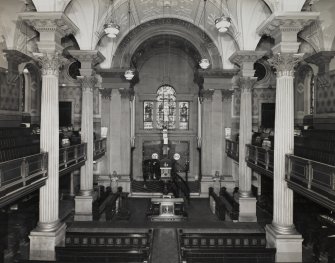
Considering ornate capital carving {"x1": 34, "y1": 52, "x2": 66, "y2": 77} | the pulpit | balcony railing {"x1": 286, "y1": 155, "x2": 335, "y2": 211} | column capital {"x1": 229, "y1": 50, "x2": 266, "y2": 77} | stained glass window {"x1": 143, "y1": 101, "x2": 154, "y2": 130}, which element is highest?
column capital {"x1": 229, "y1": 50, "x2": 266, "y2": 77}

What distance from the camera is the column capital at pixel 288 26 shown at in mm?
10164

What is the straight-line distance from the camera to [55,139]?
11047 mm

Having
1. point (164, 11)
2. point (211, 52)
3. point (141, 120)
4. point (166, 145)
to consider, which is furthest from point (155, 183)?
point (164, 11)

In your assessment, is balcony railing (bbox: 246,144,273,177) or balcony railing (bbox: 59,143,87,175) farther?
balcony railing (bbox: 59,143,87,175)

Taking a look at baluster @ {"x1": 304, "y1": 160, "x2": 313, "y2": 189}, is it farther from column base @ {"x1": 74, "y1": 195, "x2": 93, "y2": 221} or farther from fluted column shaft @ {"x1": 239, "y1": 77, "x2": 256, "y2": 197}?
column base @ {"x1": 74, "y1": 195, "x2": 93, "y2": 221}

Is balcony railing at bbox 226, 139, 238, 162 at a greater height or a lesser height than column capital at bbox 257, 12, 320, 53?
lesser

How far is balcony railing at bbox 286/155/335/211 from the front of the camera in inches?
316

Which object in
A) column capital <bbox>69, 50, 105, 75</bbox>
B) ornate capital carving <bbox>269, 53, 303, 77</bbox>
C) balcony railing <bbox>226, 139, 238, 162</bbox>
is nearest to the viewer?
ornate capital carving <bbox>269, 53, 303, 77</bbox>

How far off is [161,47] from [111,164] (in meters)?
9.34

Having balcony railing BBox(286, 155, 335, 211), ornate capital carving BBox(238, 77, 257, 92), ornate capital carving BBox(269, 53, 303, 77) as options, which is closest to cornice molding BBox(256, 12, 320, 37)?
ornate capital carving BBox(269, 53, 303, 77)

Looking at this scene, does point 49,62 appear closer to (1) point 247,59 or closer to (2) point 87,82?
(2) point 87,82

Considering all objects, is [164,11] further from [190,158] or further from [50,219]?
[50,219]

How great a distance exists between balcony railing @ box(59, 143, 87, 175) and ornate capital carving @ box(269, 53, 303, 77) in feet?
28.1

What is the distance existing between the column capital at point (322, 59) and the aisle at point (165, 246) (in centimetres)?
1067
